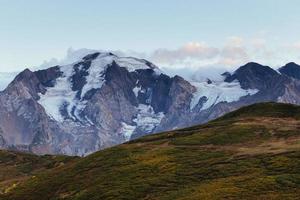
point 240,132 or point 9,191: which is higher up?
point 240,132

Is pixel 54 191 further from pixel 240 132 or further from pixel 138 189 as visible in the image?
pixel 240 132

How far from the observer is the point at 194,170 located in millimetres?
137000

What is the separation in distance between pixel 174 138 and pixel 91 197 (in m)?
73.5

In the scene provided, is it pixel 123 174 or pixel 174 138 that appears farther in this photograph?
pixel 174 138

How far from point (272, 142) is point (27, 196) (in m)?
66.9

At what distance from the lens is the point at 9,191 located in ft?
553

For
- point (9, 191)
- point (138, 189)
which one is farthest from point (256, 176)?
point (9, 191)

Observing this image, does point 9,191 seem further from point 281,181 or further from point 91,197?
point 281,181

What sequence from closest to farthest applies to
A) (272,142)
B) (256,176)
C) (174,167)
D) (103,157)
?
1. (256,176)
2. (174,167)
3. (272,142)
4. (103,157)

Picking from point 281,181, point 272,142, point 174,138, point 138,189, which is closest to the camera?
point 281,181

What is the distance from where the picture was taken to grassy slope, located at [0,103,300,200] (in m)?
113

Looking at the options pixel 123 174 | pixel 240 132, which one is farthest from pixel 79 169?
pixel 240 132

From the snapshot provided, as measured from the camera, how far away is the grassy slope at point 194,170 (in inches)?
4444

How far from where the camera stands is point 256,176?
391ft
